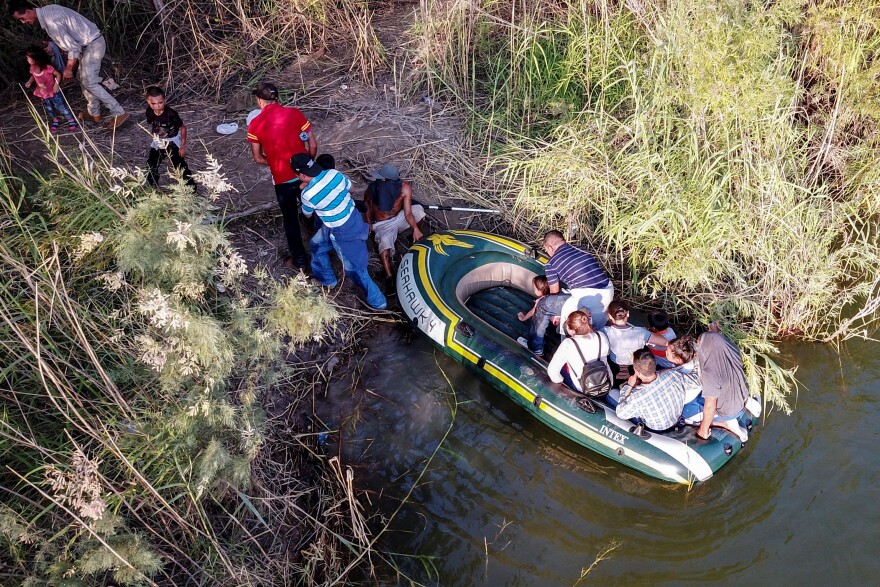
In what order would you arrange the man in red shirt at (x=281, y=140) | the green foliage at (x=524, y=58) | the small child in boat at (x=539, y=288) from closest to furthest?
1. the man in red shirt at (x=281, y=140)
2. the small child in boat at (x=539, y=288)
3. the green foliage at (x=524, y=58)

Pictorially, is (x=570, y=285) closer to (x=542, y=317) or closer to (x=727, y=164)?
(x=542, y=317)

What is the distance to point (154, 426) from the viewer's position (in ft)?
13.5

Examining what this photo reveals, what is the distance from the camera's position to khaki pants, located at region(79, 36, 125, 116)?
691cm

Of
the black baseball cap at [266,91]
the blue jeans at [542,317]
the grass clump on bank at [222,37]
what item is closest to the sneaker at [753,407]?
the blue jeans at [542,317]

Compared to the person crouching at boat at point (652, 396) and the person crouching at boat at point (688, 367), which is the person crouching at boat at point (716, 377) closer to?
the person crouching at boat at point (688, 367)

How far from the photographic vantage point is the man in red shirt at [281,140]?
5.46 meters

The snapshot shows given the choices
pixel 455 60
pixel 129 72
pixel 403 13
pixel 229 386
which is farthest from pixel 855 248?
pixel 129 72

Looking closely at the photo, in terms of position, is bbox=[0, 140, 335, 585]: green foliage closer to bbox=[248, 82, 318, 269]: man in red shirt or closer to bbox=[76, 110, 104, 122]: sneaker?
bbox=[248, 82, 318, 269]: man in red shirt

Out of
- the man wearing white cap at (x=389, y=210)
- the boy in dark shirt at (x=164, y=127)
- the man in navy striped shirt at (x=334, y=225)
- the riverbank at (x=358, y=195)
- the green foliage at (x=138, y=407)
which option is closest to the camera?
the green foliage at (x=138, y=407)

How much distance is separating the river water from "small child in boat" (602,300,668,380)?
82cm

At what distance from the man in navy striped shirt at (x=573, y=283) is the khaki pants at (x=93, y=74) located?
4964 mm

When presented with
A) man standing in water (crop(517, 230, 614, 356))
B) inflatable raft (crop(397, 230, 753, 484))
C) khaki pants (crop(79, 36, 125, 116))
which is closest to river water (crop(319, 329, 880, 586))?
inflatable raft (crop(397, 230, 753, 484))

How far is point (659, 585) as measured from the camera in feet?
14.9

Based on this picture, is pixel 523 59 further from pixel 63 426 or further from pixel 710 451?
pixel 63 426
